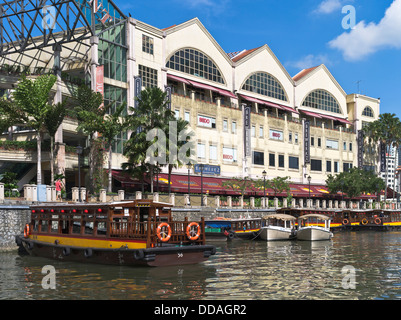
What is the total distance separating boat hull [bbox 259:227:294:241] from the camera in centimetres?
4072

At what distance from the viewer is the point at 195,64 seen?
61719mm

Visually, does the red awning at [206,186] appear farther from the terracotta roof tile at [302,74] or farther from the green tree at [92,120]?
the terracotta roof tile at [302,74]

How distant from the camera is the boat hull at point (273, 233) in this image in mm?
40719

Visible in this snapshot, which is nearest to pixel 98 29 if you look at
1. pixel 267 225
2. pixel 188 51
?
pixel 188 51

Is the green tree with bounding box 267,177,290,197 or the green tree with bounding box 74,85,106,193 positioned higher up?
the green tree with bounding box 74,85,106,193

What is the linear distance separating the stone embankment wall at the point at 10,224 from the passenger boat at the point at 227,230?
15.3 metres

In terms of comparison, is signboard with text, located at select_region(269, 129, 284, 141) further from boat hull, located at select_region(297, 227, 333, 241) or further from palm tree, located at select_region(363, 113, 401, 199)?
boat hull, located at select_region(297, 227, 333, 241)

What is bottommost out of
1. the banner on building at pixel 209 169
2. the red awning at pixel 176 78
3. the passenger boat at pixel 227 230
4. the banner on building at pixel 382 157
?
the passenger boat at pixel 227 230

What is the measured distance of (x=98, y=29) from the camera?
173 ft

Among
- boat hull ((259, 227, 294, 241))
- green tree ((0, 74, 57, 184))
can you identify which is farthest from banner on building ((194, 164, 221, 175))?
green tree ((0, 74, 57, 184))

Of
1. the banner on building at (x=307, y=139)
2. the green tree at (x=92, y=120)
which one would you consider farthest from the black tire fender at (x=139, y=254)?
the banner on building at (x=307, y=139)

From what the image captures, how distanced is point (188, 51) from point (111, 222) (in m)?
40.8

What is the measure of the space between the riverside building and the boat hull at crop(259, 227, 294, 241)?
13659 mm
